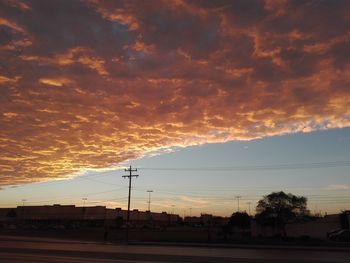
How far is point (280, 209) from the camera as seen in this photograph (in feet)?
291

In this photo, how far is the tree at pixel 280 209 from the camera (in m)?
87.8

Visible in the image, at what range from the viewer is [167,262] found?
93.5 feet

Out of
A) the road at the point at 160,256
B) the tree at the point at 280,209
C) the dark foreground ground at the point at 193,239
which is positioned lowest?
the road at the point at 160,256

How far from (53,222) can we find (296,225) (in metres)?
139

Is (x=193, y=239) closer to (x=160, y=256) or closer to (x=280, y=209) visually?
(x=280, y=209)

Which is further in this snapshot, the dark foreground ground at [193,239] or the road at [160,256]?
the dark foreground ground at [193,239]

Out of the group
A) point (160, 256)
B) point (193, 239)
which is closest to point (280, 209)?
point (193, 239)

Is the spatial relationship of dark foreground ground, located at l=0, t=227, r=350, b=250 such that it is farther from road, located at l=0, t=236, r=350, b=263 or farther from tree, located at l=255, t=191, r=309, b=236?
road, located at l=0, t=236, r=350, b=263

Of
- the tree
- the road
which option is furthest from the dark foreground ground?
the road

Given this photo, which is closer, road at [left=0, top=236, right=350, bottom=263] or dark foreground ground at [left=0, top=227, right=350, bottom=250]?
road at [left=0, top=236, right=350, bottom=263]

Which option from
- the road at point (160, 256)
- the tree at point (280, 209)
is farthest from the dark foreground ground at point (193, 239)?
the road at point (160, 256)

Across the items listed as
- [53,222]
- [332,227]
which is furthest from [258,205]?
[53,222]

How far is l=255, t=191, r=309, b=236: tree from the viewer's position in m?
87.8

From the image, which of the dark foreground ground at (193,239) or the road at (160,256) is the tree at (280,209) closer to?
the dark foreground ground at (193,239)
